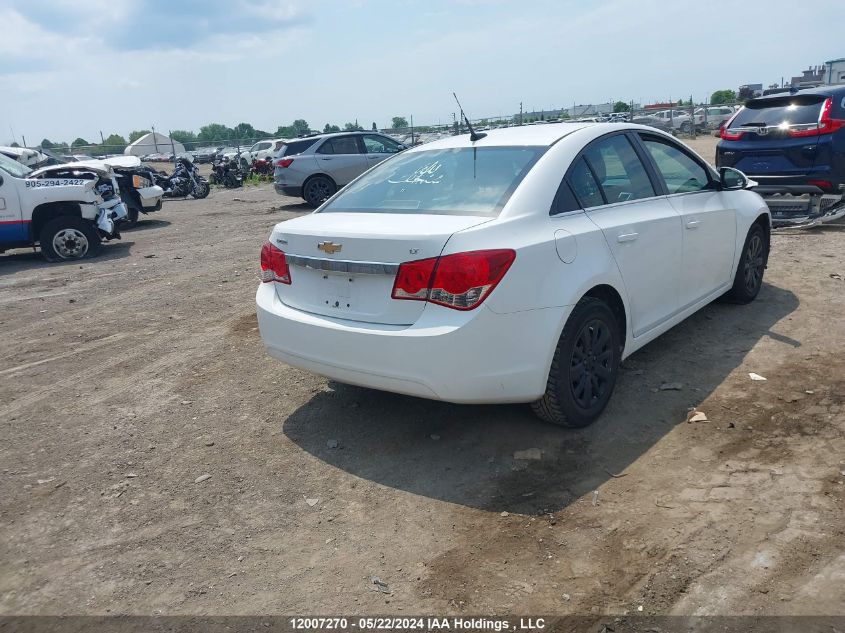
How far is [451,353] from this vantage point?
3.39 m

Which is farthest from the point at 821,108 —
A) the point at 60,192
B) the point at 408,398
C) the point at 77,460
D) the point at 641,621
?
the point at 60,192

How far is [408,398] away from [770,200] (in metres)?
7.40

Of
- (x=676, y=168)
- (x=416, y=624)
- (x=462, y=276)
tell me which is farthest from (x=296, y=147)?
(x=416, y=624)

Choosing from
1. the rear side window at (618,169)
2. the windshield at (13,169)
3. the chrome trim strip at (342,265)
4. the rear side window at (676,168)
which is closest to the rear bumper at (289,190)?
the windshield at (13,169)

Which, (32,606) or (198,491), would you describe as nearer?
(32,606)

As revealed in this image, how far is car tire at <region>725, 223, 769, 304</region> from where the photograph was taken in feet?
19.4

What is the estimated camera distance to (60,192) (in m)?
10.8

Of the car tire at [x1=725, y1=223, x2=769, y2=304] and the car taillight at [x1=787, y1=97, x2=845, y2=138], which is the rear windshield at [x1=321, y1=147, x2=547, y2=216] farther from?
the car taillight at [x1=787, y1=97, x2=845, y2=138]

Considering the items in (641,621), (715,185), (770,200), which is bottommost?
(641,621)

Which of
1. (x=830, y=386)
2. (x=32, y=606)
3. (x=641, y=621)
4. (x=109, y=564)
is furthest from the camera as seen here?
(x=830, y=386)

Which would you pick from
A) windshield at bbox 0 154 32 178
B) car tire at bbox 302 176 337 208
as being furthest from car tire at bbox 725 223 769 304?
car tire at bbox 302 176 337 208

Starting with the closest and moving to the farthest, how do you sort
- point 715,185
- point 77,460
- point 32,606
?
1. point 32,606
2. point 77,460
3. point 715,185

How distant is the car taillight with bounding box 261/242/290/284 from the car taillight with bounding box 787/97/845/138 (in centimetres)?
759

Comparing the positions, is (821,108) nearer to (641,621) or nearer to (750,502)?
(750,502)
